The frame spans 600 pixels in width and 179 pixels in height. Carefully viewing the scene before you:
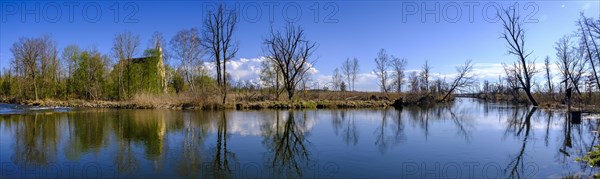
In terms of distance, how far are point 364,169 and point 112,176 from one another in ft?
15.1

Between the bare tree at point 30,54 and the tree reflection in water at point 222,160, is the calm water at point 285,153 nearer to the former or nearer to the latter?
the tree reflection in water at point 222,160

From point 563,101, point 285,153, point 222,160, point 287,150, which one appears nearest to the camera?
point 222,160

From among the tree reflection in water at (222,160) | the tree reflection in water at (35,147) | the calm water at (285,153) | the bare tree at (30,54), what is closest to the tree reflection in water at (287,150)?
the calm water at (285,153)

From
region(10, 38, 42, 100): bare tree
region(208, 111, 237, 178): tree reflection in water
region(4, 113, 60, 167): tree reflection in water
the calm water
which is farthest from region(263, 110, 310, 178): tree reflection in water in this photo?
region(10, 38, 42, 100): bare tree

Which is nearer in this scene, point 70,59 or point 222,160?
point 222,160

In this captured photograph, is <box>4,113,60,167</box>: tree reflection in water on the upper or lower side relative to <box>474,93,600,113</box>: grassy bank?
lower

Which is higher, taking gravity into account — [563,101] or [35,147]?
[563,101]

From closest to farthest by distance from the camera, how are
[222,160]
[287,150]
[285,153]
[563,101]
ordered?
[222,160] → [285,153] → [287,150] → [563,101]

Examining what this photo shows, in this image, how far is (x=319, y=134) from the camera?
12.6 meters

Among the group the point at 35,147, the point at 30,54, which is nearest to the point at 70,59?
the point at 30,54

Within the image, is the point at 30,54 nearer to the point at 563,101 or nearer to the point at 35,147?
the point at 35,147

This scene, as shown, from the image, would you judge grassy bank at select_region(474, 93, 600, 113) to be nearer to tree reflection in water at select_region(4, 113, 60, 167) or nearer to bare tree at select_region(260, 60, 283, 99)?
bare tree at select_region(260, 60, 283, 99)

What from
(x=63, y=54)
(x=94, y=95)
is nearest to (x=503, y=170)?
(x=94, y=95)

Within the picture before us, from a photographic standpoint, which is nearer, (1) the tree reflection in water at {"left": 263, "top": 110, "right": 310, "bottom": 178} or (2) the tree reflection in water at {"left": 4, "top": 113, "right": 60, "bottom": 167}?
(1) the tree reflection in water at {"left": 263, "top": 110, "right": 310, "bottom": 178}
